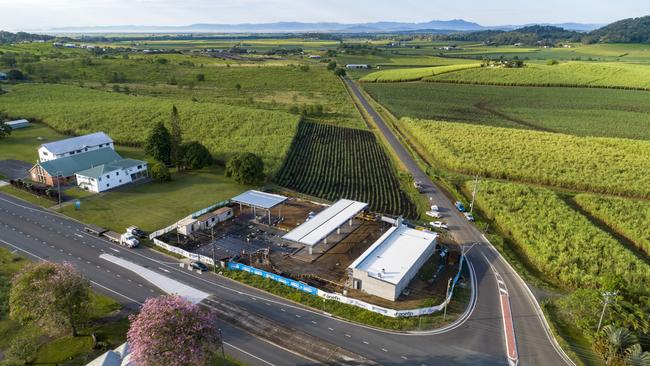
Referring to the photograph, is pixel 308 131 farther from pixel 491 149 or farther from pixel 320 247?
pixel 320 247

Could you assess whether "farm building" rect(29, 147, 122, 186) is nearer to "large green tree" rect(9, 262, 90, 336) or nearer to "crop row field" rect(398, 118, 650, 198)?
"large green tree" rect(9, 262, 90, 336)

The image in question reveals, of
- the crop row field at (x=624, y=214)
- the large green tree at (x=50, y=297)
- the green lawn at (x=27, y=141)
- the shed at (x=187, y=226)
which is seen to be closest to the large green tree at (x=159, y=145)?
the green lawn at (x=27, y=141)

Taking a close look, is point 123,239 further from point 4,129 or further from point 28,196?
point 4,129

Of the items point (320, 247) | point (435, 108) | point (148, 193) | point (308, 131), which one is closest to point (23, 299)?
point (320, 247)

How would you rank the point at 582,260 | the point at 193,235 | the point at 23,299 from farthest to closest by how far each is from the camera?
1. the point at 193,235
2. the point at 582,260
3. the point at 23,299

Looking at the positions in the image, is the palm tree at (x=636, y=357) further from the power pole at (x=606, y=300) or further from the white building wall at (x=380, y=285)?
the white building wall at (x=380, y=285)

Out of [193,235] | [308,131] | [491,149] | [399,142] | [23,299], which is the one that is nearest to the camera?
[23,299]

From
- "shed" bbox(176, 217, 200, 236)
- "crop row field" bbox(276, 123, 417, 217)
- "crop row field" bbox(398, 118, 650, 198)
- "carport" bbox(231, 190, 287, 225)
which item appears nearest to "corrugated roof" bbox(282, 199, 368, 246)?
"crop row field" bbox(276, 123, 417, 217)

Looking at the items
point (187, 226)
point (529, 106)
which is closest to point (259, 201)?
point (187, 226)
